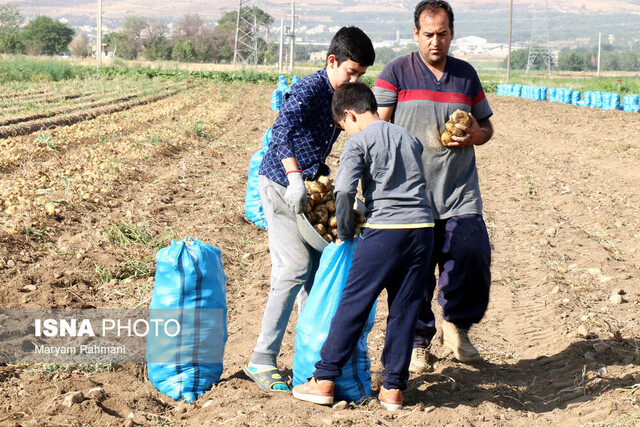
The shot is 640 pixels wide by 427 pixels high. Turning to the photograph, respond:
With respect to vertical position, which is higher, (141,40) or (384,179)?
(141,40)

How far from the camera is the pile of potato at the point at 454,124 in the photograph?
3.36 m

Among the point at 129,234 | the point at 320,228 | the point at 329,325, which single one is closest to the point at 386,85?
the point at 320,228

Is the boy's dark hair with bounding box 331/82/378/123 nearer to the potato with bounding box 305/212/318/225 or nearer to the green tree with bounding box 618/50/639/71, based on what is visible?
the potato with bounding box 305/212/318/225

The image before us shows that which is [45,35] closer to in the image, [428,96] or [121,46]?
[121,46]

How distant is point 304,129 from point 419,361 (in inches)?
54.1

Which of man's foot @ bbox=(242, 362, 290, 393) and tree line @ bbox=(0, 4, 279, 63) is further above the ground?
tree line @ bbox=(0, 4, 279, 63)

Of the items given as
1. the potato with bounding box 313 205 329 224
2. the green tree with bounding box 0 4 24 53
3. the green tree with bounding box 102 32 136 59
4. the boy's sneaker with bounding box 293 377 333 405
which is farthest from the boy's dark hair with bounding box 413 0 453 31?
the green tree with bounding box 102 32 136 59

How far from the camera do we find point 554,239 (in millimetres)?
6500

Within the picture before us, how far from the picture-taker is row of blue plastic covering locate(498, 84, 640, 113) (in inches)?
834

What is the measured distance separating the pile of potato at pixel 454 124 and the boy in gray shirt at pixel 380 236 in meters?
0.42

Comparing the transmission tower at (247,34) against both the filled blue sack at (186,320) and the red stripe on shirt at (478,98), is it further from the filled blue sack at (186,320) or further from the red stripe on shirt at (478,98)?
the filled blue sack at (186,320)

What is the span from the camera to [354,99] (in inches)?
118

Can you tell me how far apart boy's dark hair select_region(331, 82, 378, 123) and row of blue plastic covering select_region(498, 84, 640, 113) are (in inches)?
794

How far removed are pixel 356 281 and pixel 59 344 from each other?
1992 mm
